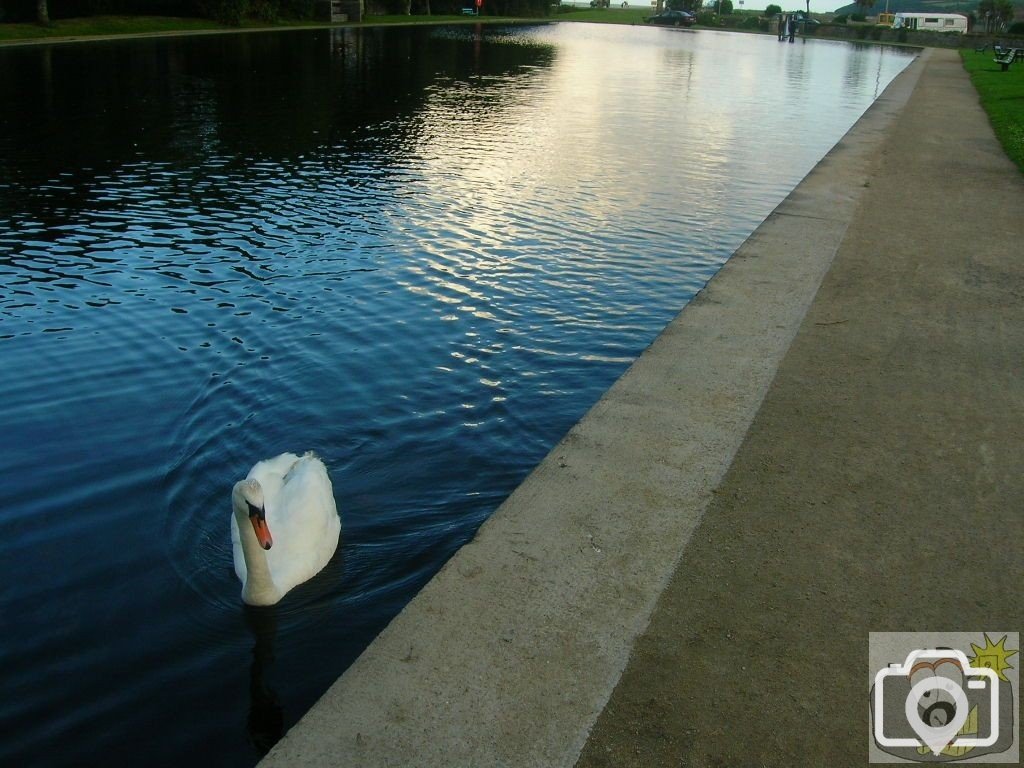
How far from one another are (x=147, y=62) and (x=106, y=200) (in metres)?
20.0

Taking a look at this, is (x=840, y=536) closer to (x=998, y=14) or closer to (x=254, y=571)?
(x=254, y=571)

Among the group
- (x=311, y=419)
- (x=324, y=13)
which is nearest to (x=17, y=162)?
(x=311, y=419)

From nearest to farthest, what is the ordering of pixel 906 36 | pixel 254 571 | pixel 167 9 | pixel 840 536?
pixel 840 536
pixel 254 571
pixel 167 9
pixel 906 36

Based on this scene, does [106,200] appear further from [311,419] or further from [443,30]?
[443,30]

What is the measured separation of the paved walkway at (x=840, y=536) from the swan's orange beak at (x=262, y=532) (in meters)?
1.93

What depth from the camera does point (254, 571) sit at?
4812mm

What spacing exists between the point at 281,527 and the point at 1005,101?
24.9m

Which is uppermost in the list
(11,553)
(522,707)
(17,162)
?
(17,162)

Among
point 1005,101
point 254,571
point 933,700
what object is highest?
point 1005,101

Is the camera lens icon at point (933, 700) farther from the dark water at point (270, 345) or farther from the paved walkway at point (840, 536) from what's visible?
the dark water at point (270, 345)

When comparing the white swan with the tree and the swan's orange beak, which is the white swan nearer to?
the swan's orange beak

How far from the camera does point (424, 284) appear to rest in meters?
10.2

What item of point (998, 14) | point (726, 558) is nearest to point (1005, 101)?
point (726, 558)

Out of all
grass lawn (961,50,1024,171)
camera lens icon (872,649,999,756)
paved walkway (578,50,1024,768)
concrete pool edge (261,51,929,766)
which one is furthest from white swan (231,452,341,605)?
grass lawn (961,50,1024,171)
